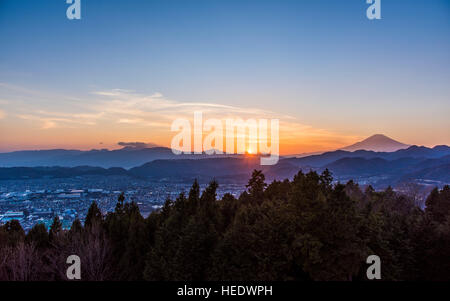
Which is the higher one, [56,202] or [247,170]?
[247,170]

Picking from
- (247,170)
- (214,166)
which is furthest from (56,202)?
(214,166)

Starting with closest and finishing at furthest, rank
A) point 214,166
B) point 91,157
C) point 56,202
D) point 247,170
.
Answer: point 56,202
point 247,170
point 214,166
point 91,157

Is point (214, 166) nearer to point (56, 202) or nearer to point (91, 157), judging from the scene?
point (56, 202)

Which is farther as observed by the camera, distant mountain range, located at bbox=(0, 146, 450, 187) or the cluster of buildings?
distant mountain range, located at bbox=(0, 146, 450, 187)

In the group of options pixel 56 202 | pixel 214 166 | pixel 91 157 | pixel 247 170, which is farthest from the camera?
pixel 91 157

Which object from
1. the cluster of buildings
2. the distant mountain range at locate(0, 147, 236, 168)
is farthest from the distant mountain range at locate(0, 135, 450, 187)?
the cluster of buildings

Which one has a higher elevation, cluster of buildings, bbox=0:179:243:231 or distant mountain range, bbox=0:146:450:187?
distant mountain range, bbox=0:146:450:187

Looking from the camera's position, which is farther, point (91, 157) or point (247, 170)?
point (91, 157)

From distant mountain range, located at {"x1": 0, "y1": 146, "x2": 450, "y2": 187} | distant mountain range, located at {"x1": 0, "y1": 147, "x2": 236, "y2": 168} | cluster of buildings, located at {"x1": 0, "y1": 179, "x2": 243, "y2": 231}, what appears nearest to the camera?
cluster of buildings, located at {"x1": 0, "y1": 179, "x2": 243, "y2": 231}

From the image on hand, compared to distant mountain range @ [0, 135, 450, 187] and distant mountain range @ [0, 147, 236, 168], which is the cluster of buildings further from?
distant mountain range @ [0, 147, 236, 168]

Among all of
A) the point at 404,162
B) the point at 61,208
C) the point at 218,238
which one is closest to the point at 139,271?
the point at 218,238

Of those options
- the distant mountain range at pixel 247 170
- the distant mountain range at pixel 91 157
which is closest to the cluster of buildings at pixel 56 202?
the distant mountain range at pixel 247 170

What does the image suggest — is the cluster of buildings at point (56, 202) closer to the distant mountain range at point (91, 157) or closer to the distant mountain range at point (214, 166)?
the distant mountain range at point (214, 166)

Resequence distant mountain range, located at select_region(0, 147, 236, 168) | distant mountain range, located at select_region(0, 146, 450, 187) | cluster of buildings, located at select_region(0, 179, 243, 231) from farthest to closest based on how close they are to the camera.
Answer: distant mountain range, located at select_region(0, 147, 236, 168)
distant mountain range, located at select_region(0, 146, 450, 187)
cluster of buildings, located at select_region(0, 179, 243, 231)
